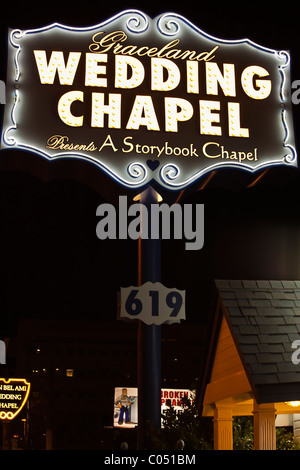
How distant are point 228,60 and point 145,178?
138 inches

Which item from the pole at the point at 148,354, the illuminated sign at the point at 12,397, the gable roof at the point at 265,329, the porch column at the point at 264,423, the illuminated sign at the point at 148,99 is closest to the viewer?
the gable roof at the point at 265,329

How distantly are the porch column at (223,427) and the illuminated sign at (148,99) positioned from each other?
4.26 metres

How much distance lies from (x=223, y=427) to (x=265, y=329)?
2859mm

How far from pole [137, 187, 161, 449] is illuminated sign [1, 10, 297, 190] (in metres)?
1.10

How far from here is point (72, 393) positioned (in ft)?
270

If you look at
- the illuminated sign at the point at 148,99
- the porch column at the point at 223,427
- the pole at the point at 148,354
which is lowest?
the porch column at the point at 223,427

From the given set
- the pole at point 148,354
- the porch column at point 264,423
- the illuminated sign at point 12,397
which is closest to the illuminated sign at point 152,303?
the porch column at point 264,423

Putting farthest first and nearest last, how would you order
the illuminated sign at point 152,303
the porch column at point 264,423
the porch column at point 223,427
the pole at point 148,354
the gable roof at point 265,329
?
the pole at point 148,354 → the porch column at point 223,427 → the illuminated sign at point 152,303 → the porch column at point 264,423 → the gable roof at point 265,329

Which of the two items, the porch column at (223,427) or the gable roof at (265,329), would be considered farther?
the porch column at (223,427)

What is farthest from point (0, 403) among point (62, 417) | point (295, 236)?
point (62, 417)

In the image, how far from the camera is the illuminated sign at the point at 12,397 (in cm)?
3341

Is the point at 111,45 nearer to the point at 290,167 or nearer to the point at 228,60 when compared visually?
the point at 228,60

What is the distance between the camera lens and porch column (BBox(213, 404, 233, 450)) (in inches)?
438

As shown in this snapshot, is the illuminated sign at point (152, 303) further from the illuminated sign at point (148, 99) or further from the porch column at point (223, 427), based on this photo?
the illuminated sign at point (148, 99)
